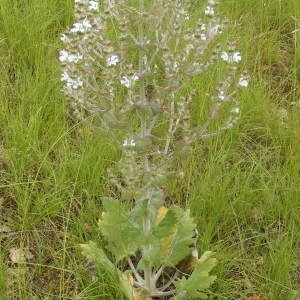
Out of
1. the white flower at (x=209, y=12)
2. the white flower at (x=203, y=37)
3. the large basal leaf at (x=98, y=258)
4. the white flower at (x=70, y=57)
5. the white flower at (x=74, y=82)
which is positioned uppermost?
the white flower at (x=209, y=12)

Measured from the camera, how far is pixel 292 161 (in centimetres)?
295

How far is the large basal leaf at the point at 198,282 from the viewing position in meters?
2.36

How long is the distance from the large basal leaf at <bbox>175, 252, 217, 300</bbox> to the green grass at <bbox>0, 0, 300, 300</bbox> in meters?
0.08

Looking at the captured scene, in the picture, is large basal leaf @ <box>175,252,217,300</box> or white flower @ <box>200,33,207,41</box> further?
large basal leaf @ <box>175,252,217,300</box>

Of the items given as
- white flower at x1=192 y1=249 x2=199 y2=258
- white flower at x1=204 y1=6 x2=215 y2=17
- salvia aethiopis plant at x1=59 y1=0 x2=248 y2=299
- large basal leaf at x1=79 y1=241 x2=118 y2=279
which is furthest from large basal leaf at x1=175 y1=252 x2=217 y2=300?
white flower at x1=204 y1=6 x2=215 y2=17

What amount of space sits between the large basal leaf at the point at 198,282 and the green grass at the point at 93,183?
0.26 feet

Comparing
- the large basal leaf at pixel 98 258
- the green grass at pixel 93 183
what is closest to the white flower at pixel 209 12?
the green grass at pixel 93 183

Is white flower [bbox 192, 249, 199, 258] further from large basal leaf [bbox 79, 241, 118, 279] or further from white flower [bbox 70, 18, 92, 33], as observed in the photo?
white flower [bbox 70, 18, 92, 33]

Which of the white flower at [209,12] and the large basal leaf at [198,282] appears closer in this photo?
the white flower at [209,12]

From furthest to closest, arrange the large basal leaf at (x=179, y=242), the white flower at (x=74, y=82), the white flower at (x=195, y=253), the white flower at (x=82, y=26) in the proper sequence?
1. the white flower at (x=195, y=253)
2. the large basal leaf at (x=179, y=242)
3. the white flower at (x=74, y=82)
4. the white flower at (x=82, y=26)

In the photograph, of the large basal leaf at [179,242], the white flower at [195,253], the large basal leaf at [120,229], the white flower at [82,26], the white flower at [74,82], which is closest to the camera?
the white flower at [82,26]

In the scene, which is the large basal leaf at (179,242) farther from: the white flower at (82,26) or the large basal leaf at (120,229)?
the white flower at (82,26)

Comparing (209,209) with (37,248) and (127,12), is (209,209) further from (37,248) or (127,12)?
(127,12)

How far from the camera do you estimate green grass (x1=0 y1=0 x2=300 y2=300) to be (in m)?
2.55
